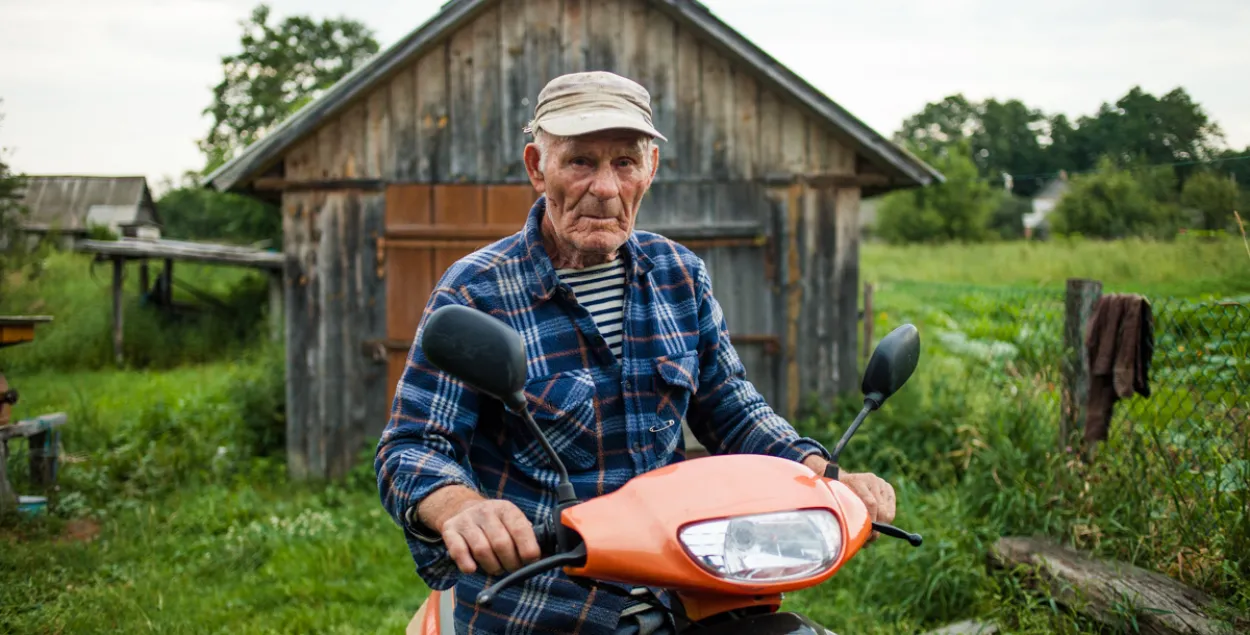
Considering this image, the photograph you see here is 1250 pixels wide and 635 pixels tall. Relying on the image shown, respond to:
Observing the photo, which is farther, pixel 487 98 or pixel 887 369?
pixel 487 98

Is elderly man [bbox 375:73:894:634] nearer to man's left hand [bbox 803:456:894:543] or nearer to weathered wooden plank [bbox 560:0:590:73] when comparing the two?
man's left hand [bbox 803:456:894:543]

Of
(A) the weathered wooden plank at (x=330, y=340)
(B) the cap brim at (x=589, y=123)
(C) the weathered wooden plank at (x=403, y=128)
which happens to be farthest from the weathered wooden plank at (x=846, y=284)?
(B) the cap brim at (x=589, y=123)

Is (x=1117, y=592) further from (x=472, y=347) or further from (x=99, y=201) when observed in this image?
(x=99, y=201)

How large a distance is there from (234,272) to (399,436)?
23.1 metres

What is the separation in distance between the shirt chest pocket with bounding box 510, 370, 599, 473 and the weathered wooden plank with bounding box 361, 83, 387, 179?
6.53 m

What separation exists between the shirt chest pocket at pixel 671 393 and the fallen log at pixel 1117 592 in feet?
8.28

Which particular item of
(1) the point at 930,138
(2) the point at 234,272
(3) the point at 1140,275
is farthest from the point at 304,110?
(1) the point at 930,138

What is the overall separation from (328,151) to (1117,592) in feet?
22.2

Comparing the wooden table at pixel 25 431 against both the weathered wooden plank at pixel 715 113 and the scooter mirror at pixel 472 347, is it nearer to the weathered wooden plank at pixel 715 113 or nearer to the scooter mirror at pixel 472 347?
the weathered wooden plank at pixel 715 113

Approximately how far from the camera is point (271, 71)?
40969mm

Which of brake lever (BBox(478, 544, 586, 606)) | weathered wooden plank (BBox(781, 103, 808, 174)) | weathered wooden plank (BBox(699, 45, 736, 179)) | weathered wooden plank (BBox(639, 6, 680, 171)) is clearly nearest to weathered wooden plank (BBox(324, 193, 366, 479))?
weathered wooden plank (BBox(639, 6, 680, 171))

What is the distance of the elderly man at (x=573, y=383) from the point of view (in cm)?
182

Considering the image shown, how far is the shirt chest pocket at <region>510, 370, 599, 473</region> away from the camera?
6.32 ft

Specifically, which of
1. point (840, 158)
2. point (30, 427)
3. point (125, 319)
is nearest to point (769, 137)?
point (840, 158)
